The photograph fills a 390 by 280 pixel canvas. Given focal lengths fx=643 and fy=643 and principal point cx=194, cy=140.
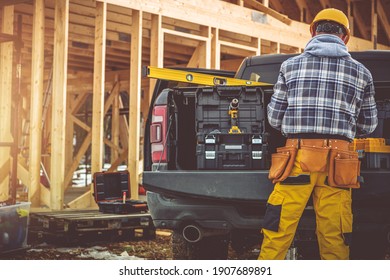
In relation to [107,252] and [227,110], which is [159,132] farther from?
[107,252]

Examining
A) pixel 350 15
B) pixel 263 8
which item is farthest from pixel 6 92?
pixel 350 15

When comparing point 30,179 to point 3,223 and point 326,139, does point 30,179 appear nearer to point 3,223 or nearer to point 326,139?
point 3,223

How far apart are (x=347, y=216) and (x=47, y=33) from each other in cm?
794

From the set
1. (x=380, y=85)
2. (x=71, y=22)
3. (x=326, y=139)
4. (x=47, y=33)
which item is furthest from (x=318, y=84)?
(x=47, y=33)

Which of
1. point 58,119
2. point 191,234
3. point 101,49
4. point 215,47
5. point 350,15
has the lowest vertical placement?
point 191,234

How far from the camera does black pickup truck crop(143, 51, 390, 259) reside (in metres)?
3.84

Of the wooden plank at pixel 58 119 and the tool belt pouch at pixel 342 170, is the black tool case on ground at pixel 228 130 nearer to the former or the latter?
the tool belt pouch at pixel 342 170

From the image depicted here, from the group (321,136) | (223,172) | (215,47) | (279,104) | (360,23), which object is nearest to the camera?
(321,136)

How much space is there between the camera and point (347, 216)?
12.0 ft

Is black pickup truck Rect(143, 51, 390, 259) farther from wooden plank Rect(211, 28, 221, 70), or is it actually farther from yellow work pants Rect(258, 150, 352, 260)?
wooden plank Rect(211, 28, 221, 70)

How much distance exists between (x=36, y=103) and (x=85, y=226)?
6.59 ft

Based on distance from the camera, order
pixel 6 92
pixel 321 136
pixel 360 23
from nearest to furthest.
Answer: pixel 321 136 → pixel 6 92 → pixel 360 23

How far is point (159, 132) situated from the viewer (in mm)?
4230

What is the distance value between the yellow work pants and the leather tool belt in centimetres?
5
